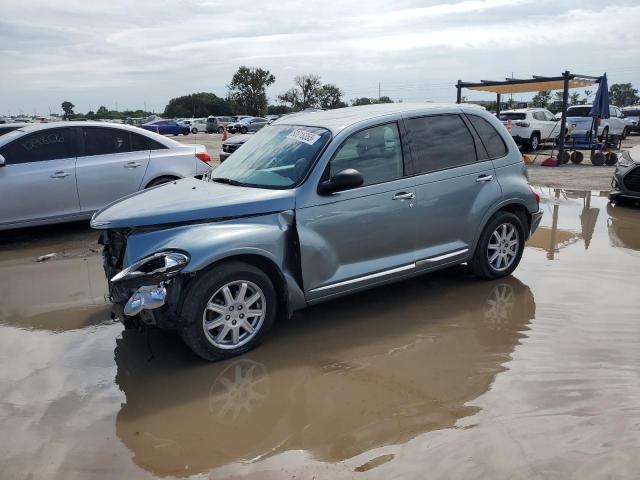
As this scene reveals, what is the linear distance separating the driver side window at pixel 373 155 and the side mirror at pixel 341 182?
0.54ft

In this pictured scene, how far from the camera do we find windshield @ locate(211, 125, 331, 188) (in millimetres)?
4836


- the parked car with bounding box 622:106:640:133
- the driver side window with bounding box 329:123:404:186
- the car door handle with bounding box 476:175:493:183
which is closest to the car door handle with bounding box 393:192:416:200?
the driver side window with bounding box 329:123:404:186

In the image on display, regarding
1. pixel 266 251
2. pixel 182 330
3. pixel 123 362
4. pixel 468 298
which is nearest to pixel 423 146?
pixel 468 298

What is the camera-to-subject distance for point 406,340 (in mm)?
4707

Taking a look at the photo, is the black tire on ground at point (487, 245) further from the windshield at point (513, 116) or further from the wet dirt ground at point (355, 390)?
the windshield at point (513, 116)

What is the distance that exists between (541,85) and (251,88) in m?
61.3

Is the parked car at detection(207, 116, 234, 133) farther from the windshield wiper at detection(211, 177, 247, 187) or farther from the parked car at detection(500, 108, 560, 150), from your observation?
the windshield wiper at detection(211, 177, 247, 187)

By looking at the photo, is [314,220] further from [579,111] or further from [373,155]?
[579,111]

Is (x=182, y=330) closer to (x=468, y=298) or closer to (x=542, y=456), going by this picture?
(x=542, y=456)

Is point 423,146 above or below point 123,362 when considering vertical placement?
above

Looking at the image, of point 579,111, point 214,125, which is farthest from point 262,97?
point 579,111

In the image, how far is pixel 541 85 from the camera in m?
18.5

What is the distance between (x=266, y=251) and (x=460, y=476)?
2103 millimetres

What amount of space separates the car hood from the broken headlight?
295 mm
